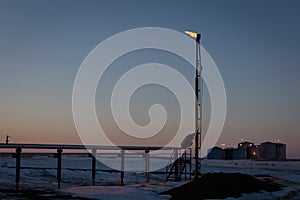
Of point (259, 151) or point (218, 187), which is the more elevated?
point (218, 187)

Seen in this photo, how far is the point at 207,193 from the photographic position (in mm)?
18594

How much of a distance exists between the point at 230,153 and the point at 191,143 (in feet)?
443

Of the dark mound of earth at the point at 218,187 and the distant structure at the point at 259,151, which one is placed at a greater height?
the dark mound of earth at the point at 218,187

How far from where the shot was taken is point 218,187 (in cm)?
1942

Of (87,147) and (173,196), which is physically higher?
(87,147)

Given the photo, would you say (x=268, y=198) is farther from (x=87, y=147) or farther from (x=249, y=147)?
(x=249, y=147)

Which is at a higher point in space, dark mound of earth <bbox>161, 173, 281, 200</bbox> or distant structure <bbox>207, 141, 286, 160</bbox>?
dark mound of earth <bbox>161, 173, 281, 200</bbox>

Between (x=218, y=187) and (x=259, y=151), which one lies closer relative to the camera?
(x=218, y=187)

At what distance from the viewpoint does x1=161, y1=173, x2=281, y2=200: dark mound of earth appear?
18.4 metres

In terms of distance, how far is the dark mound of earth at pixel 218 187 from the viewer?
60.4 ft

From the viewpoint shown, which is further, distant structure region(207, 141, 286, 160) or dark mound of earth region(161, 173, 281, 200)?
distant structure region(207, 141, 286, 160)

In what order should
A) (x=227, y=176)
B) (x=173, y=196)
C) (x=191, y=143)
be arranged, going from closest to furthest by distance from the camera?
(x=173, y=196), (x=227, y=176), (x=191, y=143)

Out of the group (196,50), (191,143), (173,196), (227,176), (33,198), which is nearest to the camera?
(33,198)

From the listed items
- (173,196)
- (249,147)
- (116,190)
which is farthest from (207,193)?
Answer: (249,147)
